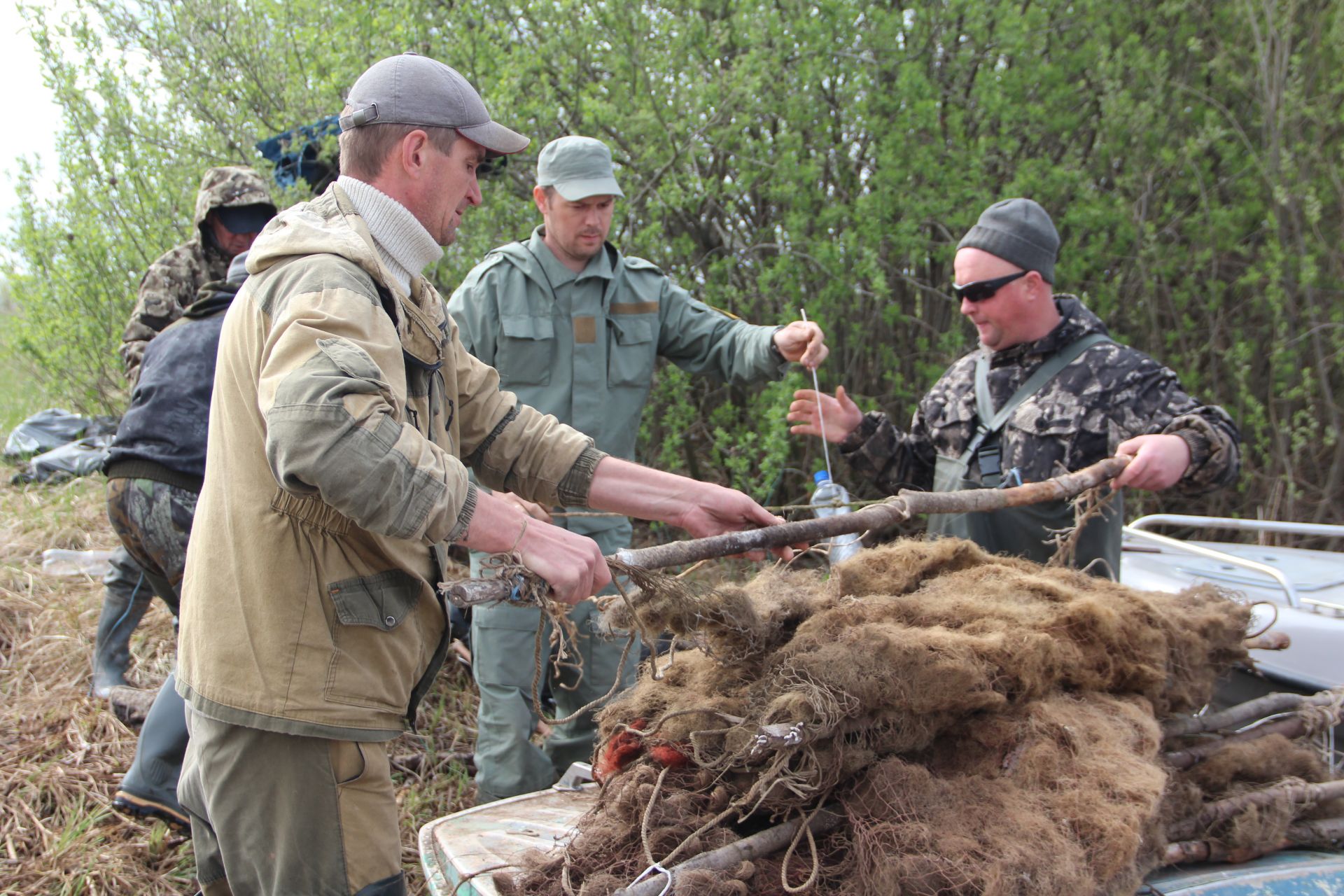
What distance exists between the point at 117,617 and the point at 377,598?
322 centimetres

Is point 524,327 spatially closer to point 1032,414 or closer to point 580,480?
point 580,480

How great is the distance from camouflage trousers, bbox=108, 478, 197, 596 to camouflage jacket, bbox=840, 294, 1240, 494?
2.57 m

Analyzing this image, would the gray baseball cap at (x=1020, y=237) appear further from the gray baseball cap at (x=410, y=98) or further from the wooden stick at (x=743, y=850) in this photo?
the wooden stick at (x=743, y=850)

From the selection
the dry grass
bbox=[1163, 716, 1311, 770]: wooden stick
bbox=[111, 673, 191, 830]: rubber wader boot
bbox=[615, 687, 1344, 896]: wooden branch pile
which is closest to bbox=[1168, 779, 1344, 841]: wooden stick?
bbox=[615, 687, 1344, 896]: wooden branch pile

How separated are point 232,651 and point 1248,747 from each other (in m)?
2.47

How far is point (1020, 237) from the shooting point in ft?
12.5

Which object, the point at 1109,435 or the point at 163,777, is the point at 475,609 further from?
the point at 1109,435

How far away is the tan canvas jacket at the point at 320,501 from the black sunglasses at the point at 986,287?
2.34 metres

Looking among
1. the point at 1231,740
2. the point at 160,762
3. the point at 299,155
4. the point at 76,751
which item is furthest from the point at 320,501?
the point at 299,155

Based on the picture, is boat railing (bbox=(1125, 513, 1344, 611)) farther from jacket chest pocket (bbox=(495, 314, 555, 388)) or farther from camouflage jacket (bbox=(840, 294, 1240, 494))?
jacket chest pocket (bbox=(495, 314, 555, 388))

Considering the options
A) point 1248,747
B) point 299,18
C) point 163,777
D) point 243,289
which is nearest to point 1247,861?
point 1248,747

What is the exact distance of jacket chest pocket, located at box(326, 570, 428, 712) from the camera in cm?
195

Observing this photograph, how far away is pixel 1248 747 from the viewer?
8.54 ft

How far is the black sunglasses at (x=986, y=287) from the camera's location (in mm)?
3760
